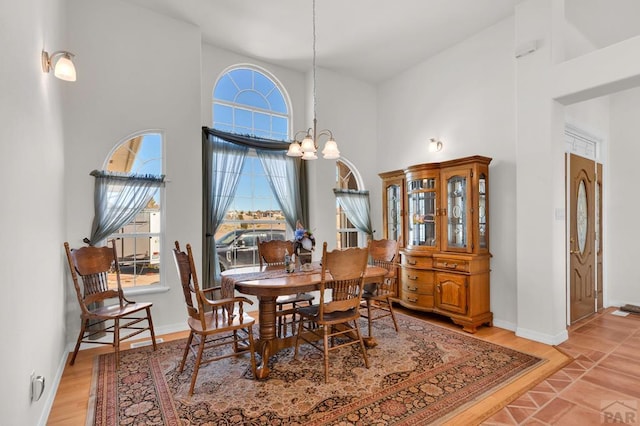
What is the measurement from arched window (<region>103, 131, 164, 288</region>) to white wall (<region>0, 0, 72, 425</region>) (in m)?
0.84

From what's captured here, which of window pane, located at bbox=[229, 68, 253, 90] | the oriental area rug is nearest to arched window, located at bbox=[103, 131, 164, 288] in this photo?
the oriental area rug

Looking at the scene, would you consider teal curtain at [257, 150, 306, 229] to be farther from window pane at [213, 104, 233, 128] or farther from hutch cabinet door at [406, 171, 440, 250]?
hutch cabinet door at [406, 171, 440, 250]

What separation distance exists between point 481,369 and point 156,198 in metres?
3.87

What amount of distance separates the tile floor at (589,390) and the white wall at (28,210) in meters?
2.76

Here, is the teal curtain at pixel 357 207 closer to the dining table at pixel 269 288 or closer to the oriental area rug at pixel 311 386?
the dining table at pixel 269 288

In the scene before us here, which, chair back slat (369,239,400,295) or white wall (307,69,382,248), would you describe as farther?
white wall (307,69,382,248)

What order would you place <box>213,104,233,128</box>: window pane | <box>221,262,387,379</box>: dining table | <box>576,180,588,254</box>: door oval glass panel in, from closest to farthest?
<box>221,262,387,379</box>: dining table < <box>576,180,588,254</box>: door oval glass panel < <box>213,104,233,128</box>: window pane

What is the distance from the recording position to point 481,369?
9.18ft

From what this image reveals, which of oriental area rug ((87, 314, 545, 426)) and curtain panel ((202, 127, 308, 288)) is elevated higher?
curtain panel ((202, 127, 308, 288))

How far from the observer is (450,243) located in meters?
4.08

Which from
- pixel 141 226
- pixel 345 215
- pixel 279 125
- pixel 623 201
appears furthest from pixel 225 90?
pixel 623 201

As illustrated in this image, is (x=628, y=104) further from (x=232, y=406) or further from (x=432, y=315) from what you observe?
(x=232, y=406)

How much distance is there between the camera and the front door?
4004mm

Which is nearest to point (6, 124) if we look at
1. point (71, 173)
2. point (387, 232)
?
point (71, 173)
